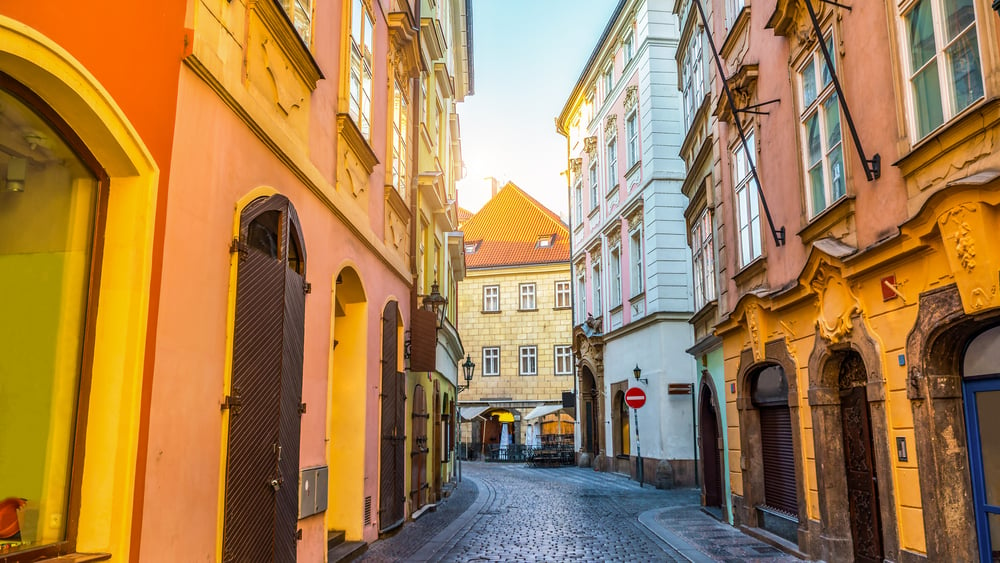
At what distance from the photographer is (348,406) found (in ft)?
33.9

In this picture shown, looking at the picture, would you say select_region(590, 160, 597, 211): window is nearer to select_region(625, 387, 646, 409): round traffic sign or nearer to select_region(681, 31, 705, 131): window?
select_region(625, 387, 646, 409): round traffic sign

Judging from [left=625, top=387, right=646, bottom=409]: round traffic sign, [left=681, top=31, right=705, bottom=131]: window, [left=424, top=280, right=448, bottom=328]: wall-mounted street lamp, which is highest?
[left=681, top=31, right=705, bottom=131]: window

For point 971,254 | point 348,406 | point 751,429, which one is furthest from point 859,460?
point 348,406

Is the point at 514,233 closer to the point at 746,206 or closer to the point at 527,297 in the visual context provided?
the point at 527,297

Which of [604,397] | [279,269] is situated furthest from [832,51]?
[604,397]

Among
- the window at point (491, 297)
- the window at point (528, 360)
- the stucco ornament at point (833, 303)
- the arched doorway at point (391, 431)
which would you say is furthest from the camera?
the window at point (491, 297)

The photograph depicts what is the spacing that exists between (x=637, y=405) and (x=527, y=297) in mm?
25608

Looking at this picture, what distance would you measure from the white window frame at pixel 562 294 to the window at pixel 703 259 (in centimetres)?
2773

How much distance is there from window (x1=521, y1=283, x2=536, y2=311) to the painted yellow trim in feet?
135

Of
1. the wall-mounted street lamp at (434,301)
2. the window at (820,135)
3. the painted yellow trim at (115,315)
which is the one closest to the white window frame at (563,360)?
the wall-mounted street lamp at (434,301)

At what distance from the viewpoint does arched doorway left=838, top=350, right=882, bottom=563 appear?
8500 mm

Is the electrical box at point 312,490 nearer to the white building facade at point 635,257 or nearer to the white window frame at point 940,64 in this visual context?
the white window frame at point 940,64

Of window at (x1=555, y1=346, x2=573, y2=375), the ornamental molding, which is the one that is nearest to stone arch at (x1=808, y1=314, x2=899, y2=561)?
the ornamental molding

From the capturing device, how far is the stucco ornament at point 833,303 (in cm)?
841
